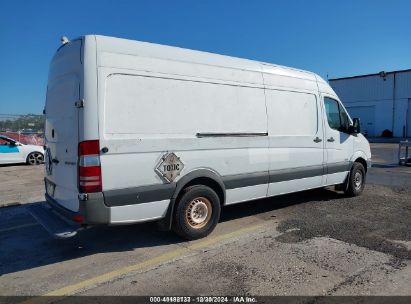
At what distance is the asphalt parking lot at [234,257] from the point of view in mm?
4137

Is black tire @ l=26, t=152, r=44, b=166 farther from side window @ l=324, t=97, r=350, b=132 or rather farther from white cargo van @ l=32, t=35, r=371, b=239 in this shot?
side window @ l=324, t=97, r=350, b=132

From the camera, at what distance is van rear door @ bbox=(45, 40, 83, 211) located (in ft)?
15.7

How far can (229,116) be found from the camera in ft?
19.5

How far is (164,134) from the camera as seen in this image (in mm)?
5137

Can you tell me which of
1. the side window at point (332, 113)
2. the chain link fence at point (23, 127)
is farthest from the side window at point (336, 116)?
the chain link fence at point (23, 127)

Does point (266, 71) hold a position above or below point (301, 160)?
above

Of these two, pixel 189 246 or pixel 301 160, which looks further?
pixel 301 160

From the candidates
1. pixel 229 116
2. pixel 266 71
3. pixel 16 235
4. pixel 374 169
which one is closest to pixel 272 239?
pixel 229 116

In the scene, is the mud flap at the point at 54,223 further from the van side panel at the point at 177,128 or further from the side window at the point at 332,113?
the side window at the point at 332,113

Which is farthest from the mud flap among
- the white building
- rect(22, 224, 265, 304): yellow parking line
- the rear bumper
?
the white building

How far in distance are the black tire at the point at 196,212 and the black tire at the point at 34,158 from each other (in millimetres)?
13346

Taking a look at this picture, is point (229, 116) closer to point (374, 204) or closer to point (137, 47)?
point (137, 47)

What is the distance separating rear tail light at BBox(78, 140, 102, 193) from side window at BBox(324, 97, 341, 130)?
16.2 feet

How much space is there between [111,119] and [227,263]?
222 cm
